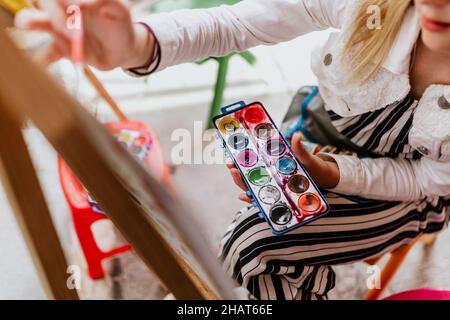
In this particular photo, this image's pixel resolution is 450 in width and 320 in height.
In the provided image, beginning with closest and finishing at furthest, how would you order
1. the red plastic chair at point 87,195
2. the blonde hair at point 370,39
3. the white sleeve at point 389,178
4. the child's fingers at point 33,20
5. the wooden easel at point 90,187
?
the wooden easel at point 90,187 → the child's fingers at point 33,20 → the blonde hair at point 370,39 → the white sleeve at point 389,178 → the red plastic chair at point 87,195

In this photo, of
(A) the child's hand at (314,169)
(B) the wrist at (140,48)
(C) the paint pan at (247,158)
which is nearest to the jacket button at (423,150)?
(A) the child's hand at (314,169)

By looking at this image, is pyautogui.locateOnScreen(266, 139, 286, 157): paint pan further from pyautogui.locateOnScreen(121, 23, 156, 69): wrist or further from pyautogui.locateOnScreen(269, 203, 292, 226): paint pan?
pyautogui.locateOnScreen(121, 23, 156, 69): wrist

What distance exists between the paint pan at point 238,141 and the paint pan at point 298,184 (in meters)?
0.07

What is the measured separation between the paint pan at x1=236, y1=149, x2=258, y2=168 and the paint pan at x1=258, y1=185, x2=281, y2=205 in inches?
1.2

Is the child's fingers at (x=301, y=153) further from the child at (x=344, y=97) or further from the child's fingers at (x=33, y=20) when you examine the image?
the child's fingers at (x=33, y=20)

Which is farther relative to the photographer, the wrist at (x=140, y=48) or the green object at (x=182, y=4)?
the green object at (x=182, y=4)

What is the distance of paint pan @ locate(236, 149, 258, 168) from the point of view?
536 mm

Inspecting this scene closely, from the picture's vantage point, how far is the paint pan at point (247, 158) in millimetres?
536

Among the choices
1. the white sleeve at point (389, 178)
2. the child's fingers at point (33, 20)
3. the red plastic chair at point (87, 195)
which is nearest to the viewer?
the child's fingers at point (33, 20)

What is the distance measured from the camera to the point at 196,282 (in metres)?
0.43

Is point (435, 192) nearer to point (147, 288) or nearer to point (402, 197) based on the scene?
point (402, 197)

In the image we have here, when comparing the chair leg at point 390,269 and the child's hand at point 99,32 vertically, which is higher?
the child's hand at point 99,32

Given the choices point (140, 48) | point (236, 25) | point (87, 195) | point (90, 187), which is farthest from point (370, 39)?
point (87, 195)
